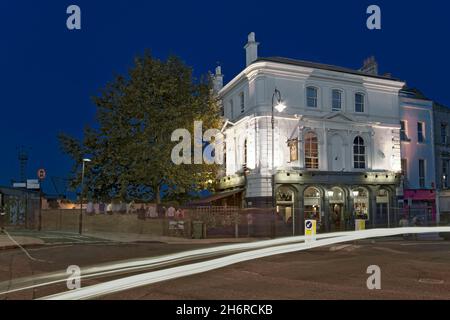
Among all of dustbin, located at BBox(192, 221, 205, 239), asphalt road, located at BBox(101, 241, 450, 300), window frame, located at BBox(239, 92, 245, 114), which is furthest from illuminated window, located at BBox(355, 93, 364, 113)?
asphalt road, located at BBox(101, 241, 450, 300)

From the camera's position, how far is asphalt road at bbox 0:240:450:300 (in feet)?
24.2

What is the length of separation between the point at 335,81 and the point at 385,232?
63.8ft

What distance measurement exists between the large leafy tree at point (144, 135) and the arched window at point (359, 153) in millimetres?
10675

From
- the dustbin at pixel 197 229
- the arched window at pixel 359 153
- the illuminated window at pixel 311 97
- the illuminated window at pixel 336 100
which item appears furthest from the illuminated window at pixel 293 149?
the dustbin at pixel 197 229

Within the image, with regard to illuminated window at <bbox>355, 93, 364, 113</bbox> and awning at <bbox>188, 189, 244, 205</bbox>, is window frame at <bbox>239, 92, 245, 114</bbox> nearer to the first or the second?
awning at <bbox>188, 189, 244, 205</bbox>

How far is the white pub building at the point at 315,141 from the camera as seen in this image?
30094 millimetres

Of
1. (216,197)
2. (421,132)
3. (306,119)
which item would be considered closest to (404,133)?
(421,132)

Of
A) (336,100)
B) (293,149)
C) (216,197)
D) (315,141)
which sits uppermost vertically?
(336,100)

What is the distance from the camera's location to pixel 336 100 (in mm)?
32812

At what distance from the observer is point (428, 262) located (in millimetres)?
11984

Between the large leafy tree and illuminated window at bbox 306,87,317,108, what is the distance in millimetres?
7017

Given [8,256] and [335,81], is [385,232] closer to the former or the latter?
[8,256]

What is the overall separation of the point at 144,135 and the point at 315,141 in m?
12.2

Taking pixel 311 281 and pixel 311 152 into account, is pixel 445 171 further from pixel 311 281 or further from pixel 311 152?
pixel 311 281
